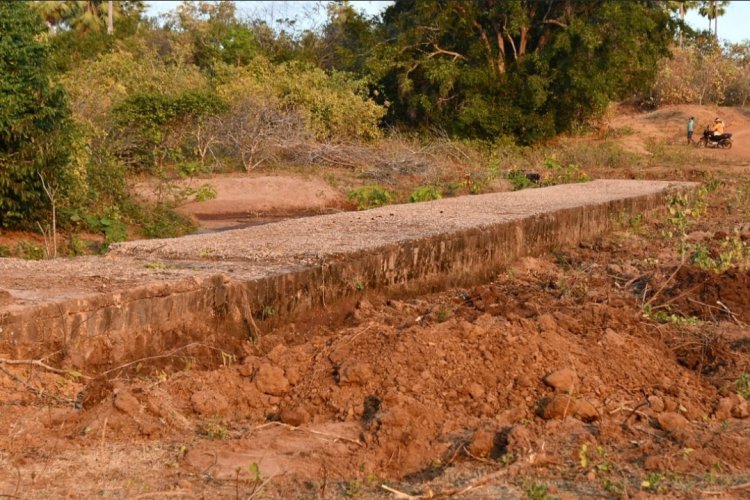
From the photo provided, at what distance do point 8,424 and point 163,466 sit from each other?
0.83 meters

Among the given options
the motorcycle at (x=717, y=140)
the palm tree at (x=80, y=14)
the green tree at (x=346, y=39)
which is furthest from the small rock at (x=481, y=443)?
the palm tree at (x=80, y=14)

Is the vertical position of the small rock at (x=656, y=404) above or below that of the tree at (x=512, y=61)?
below

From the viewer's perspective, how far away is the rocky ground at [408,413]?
3869mm

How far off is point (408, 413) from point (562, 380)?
93 cm

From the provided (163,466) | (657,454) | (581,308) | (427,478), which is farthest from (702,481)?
(581,308)

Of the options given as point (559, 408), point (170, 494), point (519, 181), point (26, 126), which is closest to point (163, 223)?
point (26, 126)

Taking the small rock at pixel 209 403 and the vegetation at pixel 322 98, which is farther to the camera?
the vegetation at pixel 322 98

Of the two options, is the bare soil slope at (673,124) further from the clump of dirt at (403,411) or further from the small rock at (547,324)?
the clump of dirt at (403,411)

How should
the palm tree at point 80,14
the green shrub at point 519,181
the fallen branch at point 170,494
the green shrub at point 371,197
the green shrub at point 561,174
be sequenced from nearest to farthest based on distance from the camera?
the fallen branch at point 170,494 < the green shrub at point 371,197 < the green shrub at point 519,181 < the green shrub at point 561,174 < the palm tree at point 80,14

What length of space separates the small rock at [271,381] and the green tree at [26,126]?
6.54 metres

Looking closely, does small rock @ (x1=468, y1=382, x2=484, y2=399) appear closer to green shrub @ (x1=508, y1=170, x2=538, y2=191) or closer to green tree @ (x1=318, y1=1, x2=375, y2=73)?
green shrub @ (x1=508, y1=170, x2=538, y2=191)

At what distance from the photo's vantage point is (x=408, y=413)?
4473 mm

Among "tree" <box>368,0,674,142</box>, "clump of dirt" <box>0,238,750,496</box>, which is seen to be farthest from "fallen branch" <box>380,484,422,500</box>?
"tree" <box>368,0,674,142</box>

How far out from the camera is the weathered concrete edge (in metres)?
5.04
